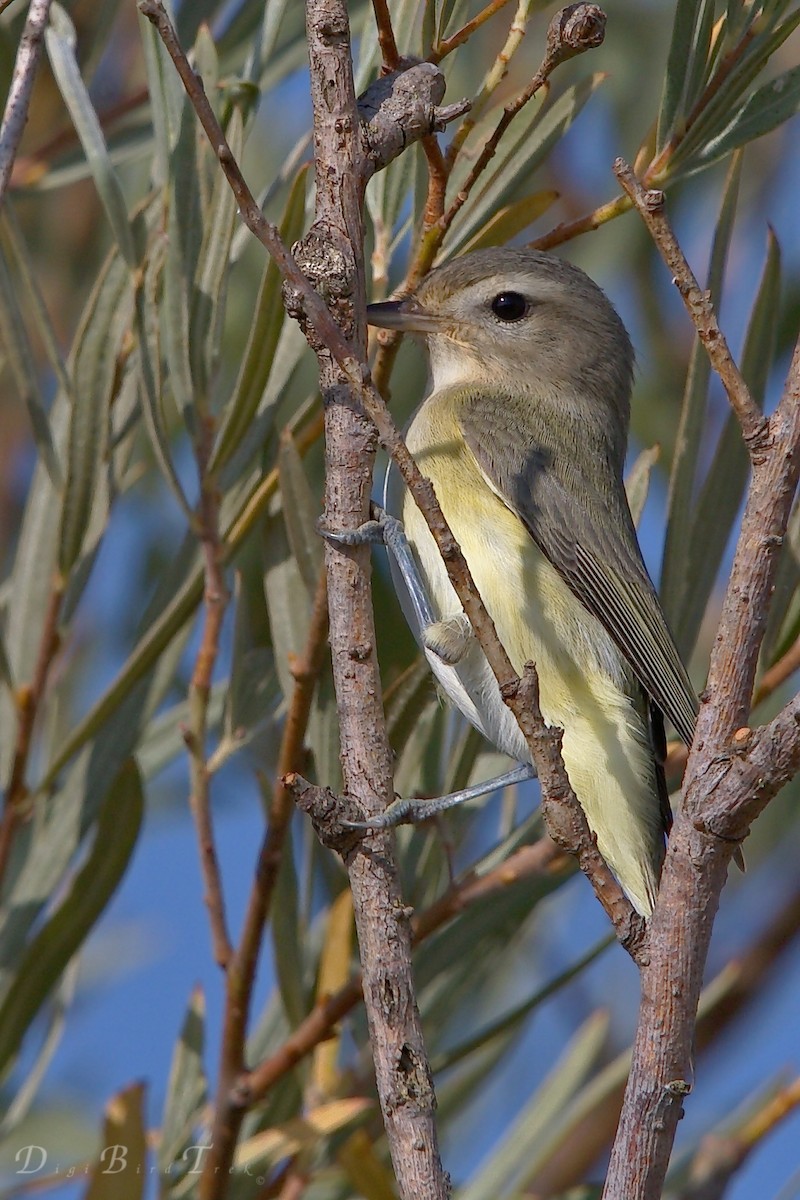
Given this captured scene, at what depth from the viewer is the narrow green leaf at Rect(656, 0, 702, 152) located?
2285 mm

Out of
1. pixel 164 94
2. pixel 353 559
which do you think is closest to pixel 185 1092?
pixel 353 559

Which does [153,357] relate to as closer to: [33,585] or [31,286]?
[31,286]

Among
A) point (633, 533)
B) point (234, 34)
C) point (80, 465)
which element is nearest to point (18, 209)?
point (234, 34)

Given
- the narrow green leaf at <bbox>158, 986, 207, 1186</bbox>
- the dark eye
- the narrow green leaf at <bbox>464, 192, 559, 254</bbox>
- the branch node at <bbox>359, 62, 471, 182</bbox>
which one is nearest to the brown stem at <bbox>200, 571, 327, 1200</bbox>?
the narrow green leaf at <bbox>158, 986, 207, 1186</bbox>

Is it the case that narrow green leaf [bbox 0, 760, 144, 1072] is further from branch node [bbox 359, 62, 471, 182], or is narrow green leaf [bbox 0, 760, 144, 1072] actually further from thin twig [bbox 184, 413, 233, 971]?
branch node [bbox 359, 62, 471, 182]

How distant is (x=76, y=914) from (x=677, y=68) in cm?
161

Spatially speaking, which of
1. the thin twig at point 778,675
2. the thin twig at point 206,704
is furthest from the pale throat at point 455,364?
the thin twig at point 778,675

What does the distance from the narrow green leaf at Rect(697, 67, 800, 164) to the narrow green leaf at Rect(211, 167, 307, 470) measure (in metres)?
0.64

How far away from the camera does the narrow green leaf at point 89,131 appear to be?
2328 mm

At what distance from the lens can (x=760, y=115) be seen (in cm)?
234

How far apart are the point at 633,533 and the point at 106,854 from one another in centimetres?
114

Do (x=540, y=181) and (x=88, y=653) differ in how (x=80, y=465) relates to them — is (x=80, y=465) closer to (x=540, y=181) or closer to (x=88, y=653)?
(x=88, y=653)

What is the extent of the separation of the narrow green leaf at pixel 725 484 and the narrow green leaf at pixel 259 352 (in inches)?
30.6

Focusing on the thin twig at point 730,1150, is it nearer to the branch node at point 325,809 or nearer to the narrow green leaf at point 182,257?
the branch node at point 325,809
